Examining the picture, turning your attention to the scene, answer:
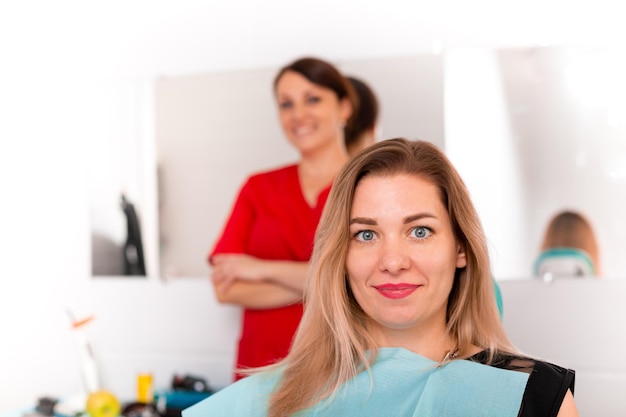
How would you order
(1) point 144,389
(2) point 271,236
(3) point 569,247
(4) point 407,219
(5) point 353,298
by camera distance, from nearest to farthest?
(4) point 407,219 → (5) point 353,298 → (3) point 569,247 → (2) point 271,236 → (1) point 144,389

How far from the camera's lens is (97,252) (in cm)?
250

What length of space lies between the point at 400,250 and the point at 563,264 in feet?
3.08

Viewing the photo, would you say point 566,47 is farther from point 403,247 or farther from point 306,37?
point 403,247

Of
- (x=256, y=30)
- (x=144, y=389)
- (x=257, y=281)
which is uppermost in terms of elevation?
(x=256, y=30)

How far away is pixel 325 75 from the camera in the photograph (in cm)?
209

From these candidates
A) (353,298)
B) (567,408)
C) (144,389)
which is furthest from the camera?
(144,389)

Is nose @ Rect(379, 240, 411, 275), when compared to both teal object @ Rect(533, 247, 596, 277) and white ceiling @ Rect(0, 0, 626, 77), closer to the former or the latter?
teal object @ Rect(533, 247, 596, 277)

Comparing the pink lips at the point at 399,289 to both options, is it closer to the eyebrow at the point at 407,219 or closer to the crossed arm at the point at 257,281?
the eyebrow at the point at 407,219

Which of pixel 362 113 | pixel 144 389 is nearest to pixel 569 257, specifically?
→ pixel 362 113

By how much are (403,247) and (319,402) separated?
300 mm

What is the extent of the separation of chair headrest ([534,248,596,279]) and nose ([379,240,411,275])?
2.96 feet

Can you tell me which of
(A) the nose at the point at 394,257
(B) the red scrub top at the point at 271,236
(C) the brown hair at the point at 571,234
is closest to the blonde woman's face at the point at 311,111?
(B) the red scrub top at the point at 271,236

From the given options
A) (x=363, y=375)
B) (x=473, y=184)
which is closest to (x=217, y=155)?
(x=473, y=184)

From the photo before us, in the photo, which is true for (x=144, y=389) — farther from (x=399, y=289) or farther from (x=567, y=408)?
(x=567, y=408)
